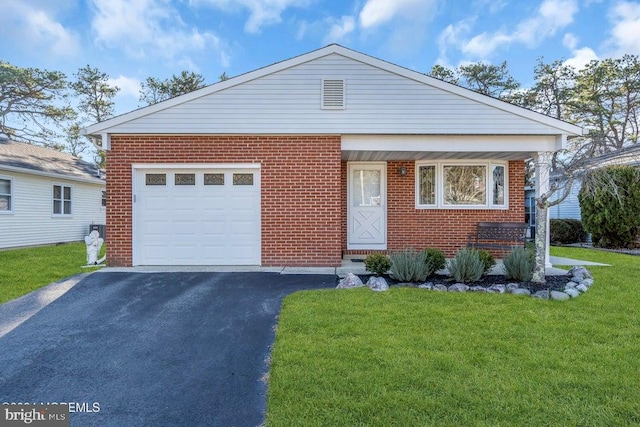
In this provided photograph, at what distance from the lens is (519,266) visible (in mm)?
6293

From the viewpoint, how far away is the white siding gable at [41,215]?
40.8 ft

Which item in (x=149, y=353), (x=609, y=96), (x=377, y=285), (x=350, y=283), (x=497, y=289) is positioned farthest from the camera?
(x=609, y=96)

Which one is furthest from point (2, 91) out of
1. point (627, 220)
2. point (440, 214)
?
point (627, 220)

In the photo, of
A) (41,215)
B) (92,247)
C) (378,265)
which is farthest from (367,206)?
(41,215)

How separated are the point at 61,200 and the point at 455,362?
16818 mm

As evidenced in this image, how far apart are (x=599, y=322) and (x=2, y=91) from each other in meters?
27.4

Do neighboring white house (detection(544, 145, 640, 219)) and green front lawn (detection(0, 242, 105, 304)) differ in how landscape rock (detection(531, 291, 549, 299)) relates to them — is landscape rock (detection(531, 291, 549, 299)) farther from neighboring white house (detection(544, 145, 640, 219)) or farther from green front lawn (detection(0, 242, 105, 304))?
neighboring white house (detection(544, 145, 640, 219))

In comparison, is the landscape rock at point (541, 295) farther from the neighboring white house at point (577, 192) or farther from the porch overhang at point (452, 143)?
the neighboring white house at point (577, 192)

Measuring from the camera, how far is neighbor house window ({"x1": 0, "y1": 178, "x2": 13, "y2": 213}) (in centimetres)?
→ 1216

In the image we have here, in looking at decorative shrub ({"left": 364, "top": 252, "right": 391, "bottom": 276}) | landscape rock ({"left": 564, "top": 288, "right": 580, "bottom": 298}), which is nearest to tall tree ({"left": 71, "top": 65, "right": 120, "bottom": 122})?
decorative shrub ({"left": 364, "top": 252, "right": 391, "bottom": 276})

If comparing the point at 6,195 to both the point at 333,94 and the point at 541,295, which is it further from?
the point at 541,295

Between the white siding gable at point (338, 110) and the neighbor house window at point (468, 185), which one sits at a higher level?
the white siding gable at point (338, 110)

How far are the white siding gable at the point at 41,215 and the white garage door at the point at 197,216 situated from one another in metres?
8.27

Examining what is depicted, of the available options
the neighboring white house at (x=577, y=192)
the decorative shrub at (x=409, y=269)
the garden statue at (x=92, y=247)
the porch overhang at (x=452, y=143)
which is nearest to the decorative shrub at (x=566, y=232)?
the neighboring white house at (x=577, y=192)
